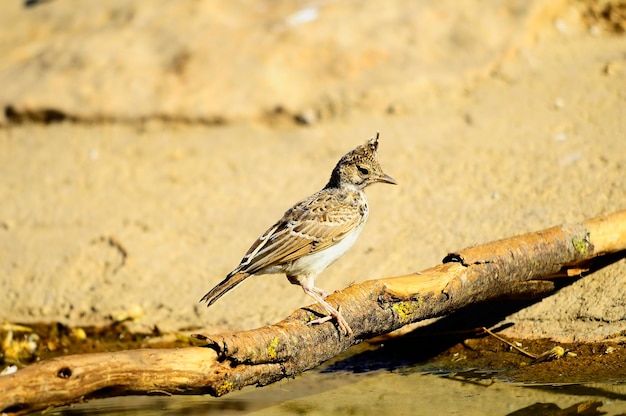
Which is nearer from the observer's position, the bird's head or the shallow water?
the shallow water

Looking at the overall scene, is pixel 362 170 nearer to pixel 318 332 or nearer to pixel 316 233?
pixel 316 233

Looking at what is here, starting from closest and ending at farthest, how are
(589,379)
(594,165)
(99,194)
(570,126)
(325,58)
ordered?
(589,379) < (594,165) < (570,126) < (99,194) < (325,58)

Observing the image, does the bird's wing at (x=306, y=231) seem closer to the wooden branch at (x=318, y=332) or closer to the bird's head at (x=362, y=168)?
the bird's head at (x=362, y=168)

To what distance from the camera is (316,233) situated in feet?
21.1

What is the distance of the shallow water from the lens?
577 cm

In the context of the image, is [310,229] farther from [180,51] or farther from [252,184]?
[180,51]

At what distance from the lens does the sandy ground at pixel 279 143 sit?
7.86m

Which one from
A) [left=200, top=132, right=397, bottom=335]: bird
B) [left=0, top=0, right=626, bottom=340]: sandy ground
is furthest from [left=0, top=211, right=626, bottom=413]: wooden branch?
[left=0, top=0, right=626, bottom=340]: sandy ground

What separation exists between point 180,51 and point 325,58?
175 centimetres

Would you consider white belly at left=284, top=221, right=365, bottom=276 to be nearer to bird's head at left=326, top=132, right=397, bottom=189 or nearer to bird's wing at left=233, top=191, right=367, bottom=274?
bird's wing at left=233, top=191, right=367, bottom=274

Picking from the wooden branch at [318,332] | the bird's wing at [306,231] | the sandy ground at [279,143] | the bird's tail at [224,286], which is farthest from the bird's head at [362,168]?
the bird's tail at [224,286]

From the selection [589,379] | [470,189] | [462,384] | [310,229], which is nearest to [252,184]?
[470,189]

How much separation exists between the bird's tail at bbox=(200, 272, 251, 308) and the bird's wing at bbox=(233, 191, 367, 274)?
0.06 metres

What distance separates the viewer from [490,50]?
991 cm
